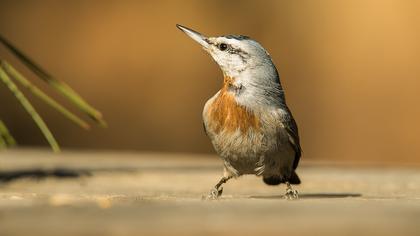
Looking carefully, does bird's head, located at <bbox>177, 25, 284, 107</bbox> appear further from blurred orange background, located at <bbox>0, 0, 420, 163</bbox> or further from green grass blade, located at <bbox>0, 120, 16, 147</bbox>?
blurred orange background, located at <bbox>0, 0, 420, 163</bbox>

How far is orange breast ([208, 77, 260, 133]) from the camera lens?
14.9ft

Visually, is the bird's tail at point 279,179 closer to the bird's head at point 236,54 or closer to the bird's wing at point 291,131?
the bird's wing at point 291,131

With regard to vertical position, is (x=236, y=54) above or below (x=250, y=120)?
above

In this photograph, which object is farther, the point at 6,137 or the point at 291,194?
the point at 291,194

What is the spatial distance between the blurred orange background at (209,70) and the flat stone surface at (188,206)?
3.03 m

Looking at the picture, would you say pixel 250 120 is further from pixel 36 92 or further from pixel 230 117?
pixel 36 92

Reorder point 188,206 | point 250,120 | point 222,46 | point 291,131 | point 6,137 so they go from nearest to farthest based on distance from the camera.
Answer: point 188,206
point 6,137
point 250,120
point 291,131
point 222,46

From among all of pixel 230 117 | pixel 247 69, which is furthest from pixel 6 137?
pixel 247 69

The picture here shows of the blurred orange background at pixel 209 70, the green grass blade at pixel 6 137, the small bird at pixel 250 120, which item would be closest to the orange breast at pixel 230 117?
the small bird at pixel 250 120

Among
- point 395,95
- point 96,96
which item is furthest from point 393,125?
point 96,96

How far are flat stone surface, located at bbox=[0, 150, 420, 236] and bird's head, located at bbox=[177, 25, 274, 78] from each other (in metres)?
0.60

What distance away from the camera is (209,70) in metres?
9.69

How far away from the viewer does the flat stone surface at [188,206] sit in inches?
100

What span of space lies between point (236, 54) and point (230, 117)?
473mm
